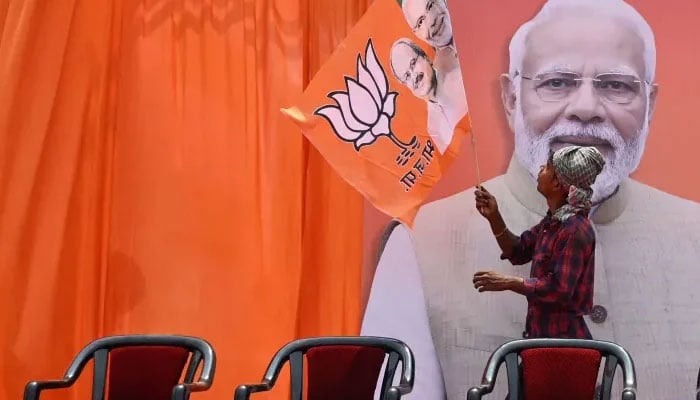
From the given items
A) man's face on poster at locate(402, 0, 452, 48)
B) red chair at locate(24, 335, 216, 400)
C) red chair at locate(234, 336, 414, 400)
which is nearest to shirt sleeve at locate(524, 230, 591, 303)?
red chair at locate(234, 336, 414, 400)

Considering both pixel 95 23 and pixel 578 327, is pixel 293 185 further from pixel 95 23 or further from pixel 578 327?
pixel 578 327

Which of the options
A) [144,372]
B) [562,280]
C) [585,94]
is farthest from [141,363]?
[585,94]

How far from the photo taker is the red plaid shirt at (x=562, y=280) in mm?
3311

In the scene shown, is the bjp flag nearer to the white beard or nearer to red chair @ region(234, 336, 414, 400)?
red chair @ region(234, 336, 414, 400)

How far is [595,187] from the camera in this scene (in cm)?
390

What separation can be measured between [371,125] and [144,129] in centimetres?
139

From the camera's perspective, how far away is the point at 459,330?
3.89 m

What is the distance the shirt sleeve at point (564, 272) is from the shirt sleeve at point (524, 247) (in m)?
0.28

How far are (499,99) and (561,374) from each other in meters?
1.58

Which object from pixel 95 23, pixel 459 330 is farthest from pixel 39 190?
pixel 459 330

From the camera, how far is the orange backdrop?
392 cm

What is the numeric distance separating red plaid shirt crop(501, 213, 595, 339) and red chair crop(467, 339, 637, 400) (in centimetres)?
44

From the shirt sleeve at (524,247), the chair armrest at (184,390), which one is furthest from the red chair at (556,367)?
the chair armrest at (184,390)

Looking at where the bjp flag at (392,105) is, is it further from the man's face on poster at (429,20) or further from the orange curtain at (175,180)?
the orange curtain at (175,180)
